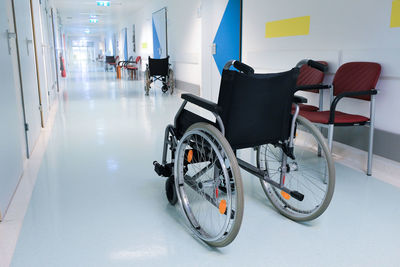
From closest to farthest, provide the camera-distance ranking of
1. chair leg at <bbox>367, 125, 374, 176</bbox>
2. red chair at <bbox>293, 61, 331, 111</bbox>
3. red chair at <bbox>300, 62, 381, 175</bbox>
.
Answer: red chair at <bbox>300, 62, 381, 175</bbox>
chair leg at <bbox>367, 125, 374, 176</bbox>
red chair at <bbox>293, 61, 331, 111</bbox>

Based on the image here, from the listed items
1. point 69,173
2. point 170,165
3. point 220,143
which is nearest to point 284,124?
point 220,143

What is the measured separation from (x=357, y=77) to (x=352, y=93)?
351 mm

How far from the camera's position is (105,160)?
3074 millimetres

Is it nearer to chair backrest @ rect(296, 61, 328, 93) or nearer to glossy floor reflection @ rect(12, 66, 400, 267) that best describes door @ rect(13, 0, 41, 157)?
glossy floor reflection @ rect(12, 66, 400, 267)

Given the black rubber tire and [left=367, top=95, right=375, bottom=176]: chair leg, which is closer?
the black rubber tire

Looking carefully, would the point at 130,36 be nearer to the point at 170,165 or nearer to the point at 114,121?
the point at 114,121

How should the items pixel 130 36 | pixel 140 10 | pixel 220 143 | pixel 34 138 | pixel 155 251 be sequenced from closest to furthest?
pixel 220 143 < pixel 155 251 < pixel 34 138 < pixel 140 10 < pixel 130 36

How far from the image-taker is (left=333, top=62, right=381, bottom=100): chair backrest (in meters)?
2.64

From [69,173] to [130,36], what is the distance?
13419mm

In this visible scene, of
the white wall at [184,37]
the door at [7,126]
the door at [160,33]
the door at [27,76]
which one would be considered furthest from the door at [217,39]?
the door at [7,126]

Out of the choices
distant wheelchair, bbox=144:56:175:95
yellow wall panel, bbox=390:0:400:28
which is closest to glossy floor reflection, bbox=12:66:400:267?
yellow wall panel, bbox=390:0:400:28

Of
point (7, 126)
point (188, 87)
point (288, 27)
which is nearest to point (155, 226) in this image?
point (7, 126)

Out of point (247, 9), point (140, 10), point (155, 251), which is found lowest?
point (155, 251)

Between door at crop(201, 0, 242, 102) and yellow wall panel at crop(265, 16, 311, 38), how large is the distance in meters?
0.99
